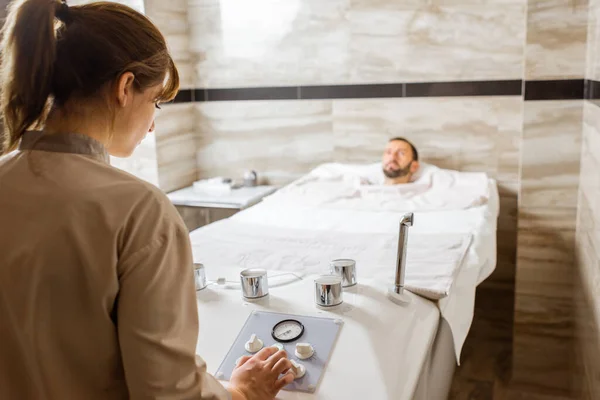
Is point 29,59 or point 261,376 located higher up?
point 29,59

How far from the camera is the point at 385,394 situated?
1.02 meters

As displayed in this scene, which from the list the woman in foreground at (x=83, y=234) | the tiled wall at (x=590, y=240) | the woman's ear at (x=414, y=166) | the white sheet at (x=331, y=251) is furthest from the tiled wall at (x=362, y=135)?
the woman in foreground at (x=83, y=234)

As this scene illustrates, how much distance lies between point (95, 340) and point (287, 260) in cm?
95

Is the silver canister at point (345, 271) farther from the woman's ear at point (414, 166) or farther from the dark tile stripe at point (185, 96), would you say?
the dark tile stripe at point (185, 96)

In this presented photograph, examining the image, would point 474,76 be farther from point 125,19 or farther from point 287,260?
point 125,19

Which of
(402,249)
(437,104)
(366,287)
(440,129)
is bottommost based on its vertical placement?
(366,287)

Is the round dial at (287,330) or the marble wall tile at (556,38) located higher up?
the marble wall tile at (556,38)

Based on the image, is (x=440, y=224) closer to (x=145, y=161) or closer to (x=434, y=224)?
(x=434, y=224)

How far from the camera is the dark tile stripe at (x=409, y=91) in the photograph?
233 cm

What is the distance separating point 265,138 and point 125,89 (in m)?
2.56

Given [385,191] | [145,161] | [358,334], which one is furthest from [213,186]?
[358,334]

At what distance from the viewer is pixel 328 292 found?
1.29 metres

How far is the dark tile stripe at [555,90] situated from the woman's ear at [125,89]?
77.8 inches

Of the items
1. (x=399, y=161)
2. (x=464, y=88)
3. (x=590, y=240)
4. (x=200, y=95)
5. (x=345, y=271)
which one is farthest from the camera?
(x=200, y=95)
